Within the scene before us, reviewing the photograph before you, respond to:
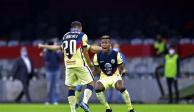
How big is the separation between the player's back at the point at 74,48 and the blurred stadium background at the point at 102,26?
13994mm

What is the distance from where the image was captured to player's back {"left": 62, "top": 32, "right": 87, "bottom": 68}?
2125 cm

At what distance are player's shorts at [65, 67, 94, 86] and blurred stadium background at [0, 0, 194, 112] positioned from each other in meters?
13.8

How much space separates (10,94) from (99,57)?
13521 millimetres

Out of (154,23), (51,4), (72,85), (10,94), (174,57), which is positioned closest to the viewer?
(72,85)

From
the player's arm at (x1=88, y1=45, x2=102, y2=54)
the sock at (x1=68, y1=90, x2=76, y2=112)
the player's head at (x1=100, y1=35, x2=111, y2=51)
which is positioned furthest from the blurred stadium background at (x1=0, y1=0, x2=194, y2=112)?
Result: the sock at (x1=68, y1=90, x2=76, y2=112)

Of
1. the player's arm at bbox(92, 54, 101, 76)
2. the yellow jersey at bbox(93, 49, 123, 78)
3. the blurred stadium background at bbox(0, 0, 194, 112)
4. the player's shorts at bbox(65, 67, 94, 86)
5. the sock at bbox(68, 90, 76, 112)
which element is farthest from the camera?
the blurred stadium background at bbox(0, 0, 194, 112)

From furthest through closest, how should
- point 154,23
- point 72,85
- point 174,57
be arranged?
point 154,23 → point 174,57 → point 72,85

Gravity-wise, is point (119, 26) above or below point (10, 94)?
above

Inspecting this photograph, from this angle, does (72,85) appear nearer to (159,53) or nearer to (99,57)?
(99,57)

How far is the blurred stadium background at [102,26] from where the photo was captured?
3609 cm

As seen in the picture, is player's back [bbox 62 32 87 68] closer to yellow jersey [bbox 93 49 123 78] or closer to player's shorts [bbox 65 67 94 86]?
player's shorts [bbox 65 67 94 86]

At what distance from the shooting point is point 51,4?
1880 inches

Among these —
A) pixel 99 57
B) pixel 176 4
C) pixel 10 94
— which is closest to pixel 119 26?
pixel 176 4

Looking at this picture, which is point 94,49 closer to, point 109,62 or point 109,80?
point 109,62
